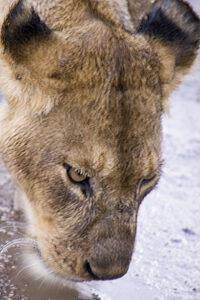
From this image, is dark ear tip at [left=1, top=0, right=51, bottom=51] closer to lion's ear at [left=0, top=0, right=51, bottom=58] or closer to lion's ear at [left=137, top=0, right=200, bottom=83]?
lion's ear at [left=0, top=0, right=51, bottom=58]

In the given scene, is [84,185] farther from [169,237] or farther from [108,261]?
[169,237]

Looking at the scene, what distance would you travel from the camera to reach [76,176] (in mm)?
3516

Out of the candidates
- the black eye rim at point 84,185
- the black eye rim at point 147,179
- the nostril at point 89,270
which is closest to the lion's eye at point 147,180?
the black eye rim at point 147,179

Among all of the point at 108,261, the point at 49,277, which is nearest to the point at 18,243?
the point at 49,277

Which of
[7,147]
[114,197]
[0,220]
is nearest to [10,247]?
[0,220]

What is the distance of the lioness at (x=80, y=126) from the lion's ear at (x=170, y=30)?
0.02m

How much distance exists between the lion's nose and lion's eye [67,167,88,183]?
11.7 inches

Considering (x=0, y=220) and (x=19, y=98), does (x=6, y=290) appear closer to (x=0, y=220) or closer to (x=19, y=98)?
(x=0, y=220)

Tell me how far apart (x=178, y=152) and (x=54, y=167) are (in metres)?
2.54

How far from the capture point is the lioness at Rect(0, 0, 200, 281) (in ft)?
11.4

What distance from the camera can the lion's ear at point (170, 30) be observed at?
12.8 feet

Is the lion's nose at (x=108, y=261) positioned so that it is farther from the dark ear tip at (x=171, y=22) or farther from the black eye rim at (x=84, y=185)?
the dark ear tip at (x=171, y=22)

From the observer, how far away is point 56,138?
3590 millimetres

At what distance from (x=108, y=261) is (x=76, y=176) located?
391mm
